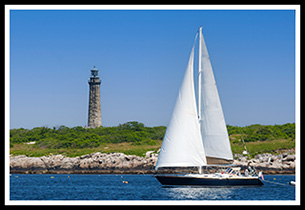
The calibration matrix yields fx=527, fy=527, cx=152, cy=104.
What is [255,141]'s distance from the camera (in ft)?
258

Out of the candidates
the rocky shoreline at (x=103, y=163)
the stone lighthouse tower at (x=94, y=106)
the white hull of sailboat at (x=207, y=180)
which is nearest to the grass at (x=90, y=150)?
the rocky shoreline at (x=103, y=163)

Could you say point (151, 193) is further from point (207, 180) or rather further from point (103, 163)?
point (103, 163)

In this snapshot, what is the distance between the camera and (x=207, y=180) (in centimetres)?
3838

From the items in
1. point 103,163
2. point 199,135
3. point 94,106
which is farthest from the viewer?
point 94,106

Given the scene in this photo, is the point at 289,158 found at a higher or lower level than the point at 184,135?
lower

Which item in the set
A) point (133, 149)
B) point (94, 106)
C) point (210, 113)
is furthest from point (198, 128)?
point (94, 106)

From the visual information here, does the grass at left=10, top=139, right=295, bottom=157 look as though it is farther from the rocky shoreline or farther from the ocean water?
the ocean water

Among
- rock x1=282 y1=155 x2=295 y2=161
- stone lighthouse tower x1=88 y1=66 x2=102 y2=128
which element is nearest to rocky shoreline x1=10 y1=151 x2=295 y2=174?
rock x1=282 y1=155 x2=295 y2=161

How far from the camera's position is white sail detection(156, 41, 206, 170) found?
1497 inches

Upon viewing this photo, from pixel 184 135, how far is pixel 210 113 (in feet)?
9.94

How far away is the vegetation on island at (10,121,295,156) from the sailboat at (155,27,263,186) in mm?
29655

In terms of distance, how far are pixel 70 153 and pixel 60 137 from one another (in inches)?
523

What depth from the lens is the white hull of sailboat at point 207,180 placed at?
126ft
